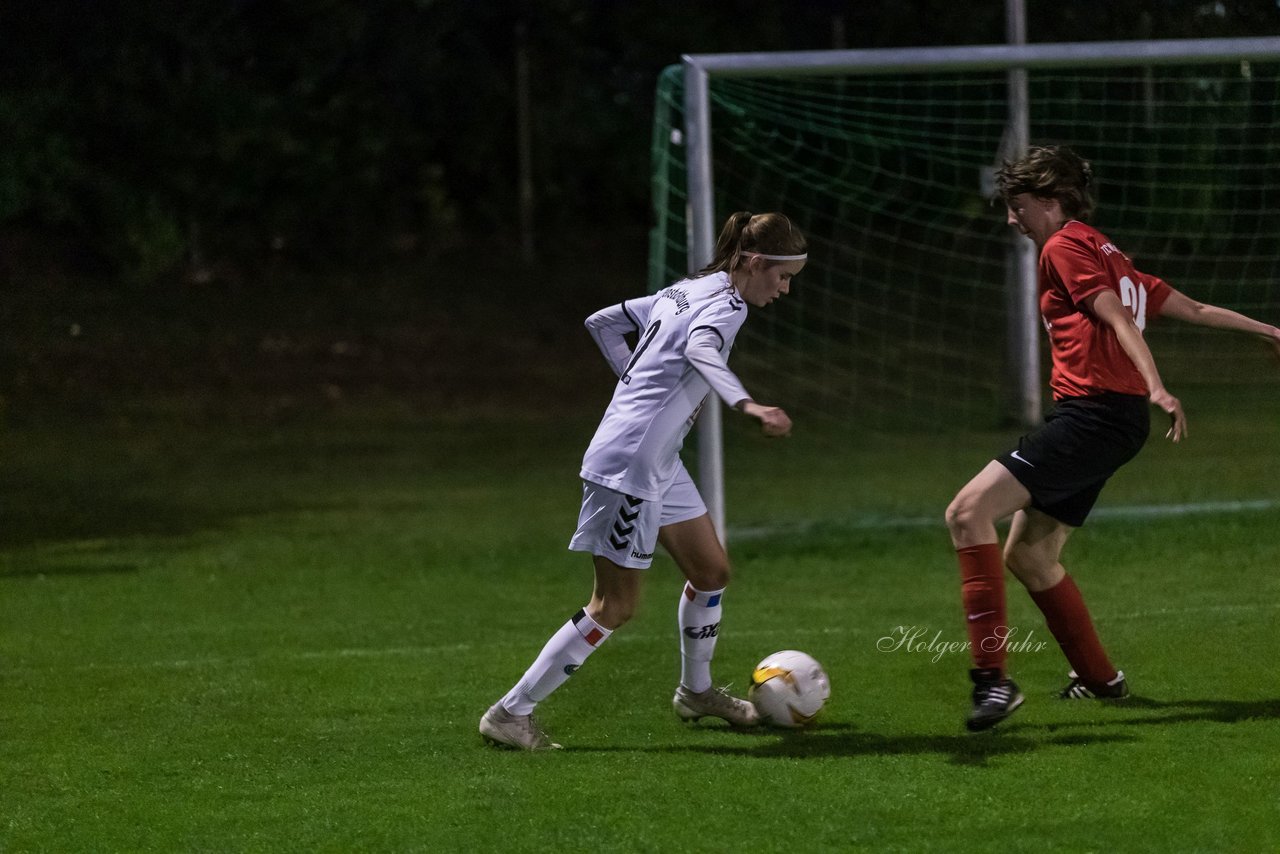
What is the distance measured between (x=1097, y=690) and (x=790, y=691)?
1.08 meters

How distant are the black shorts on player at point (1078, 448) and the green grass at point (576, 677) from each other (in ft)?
2.52

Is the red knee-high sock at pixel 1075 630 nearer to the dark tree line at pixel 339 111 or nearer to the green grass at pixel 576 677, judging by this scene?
the green grass at pixel 576 677

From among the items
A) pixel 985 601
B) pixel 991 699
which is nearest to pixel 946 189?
pixel 985 601

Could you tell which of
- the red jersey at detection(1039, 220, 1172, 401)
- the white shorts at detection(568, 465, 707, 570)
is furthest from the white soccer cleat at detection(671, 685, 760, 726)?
the red jersey at detection(1039, 220, 1172, 401)

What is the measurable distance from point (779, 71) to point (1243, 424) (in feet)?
25.0

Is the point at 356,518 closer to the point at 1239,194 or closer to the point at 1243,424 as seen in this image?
the point at 1239,194

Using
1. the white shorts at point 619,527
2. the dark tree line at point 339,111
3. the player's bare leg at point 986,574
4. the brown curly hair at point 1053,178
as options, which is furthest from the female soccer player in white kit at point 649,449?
the dark tree line at point 339,111

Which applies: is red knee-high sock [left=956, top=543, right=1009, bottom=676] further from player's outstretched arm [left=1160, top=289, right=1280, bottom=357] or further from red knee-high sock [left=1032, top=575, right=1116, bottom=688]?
player's outstretched arm [left=1160, top=289, right=1280, bottom=357]

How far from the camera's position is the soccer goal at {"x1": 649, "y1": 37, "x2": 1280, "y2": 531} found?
901 cm

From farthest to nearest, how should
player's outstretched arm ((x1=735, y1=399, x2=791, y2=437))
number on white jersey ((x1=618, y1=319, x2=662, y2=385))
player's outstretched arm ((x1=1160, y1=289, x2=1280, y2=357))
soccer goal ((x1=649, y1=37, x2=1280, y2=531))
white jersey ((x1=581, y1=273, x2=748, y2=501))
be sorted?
1. soccer goal ((x1=649, y1=37, x2=1280, y2=531))
2. player's outstretched arm ((x1=1160, y1=289, x2=1280, y2=357))
3. number on white jersey ((x1=618, y1=319, x2=662, y2=385))
4. white jersey ((x1=581, y1=273, x2=748, y2=501))
5. player's outstretched arm ((x1=735, y1=399, x2=791, y2=437))

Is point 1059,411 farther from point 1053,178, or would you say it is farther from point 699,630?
point 699,630

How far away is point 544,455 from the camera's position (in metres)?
15.5

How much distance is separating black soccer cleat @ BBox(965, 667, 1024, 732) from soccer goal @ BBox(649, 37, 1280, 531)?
3178 millimetres

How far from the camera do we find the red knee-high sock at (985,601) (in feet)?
17.3
